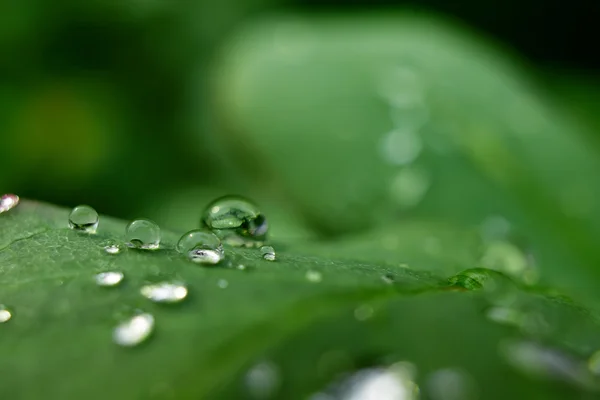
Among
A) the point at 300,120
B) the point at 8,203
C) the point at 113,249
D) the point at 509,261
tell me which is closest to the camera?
the point at 113,249

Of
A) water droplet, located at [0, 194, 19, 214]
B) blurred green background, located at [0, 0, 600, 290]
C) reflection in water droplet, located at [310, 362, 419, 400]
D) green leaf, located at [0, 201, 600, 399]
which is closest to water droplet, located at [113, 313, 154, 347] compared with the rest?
green leaf, located at [0, 201, 600, 399]

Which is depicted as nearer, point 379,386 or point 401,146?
point 379,386

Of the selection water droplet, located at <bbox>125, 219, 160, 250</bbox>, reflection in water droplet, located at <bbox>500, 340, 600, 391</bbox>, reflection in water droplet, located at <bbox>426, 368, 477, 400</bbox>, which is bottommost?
water droplet, located at <bbox>125, 219, 160, 250</bbox>

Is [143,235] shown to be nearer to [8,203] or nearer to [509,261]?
[8,203]

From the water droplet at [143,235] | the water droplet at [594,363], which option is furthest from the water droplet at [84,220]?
the water droplet at [594,363]

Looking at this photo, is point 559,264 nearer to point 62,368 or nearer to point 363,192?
point 363,192

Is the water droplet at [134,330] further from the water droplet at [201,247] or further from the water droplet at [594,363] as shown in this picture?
the water droplet at [594,363]

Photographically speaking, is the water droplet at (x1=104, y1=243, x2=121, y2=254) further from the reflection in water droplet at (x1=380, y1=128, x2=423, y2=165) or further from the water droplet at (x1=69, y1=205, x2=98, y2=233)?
the reflection in water droplet at (x1=380, y1=128, x2=423, y2=165)

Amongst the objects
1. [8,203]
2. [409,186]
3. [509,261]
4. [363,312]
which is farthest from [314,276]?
[409,186]
